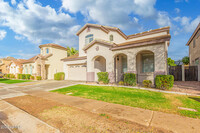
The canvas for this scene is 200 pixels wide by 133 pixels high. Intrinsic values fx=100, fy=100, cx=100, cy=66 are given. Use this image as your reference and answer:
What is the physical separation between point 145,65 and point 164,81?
15.2ft

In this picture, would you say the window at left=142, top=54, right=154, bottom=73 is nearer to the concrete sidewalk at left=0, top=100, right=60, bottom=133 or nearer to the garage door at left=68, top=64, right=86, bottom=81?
the garage door at left=68, top=64, right=86, bottom=81

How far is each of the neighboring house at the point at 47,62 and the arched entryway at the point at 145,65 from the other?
17818 millimetres

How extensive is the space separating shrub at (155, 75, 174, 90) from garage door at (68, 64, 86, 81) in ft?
36.5

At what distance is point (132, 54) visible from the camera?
10453 mm

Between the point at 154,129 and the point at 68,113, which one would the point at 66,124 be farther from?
the point at 154,129

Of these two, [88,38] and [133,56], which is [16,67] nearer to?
[88,38]

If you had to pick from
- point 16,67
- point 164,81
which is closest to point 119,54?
point 164,81

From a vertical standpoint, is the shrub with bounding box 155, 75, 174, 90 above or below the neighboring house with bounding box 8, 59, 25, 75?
below

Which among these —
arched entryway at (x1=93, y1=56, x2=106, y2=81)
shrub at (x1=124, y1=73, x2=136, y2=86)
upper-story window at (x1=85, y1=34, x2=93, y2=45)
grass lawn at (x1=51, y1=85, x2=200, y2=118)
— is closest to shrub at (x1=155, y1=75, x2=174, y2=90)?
grass lawn at (x1=51, y1=85, x2=200, y2=118)

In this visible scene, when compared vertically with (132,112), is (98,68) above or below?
above

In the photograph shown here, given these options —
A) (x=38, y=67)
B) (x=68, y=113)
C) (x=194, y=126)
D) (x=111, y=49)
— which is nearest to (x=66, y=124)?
(x=68, y=113)

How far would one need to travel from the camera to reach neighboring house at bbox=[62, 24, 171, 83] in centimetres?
912

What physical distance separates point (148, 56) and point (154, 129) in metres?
10.8

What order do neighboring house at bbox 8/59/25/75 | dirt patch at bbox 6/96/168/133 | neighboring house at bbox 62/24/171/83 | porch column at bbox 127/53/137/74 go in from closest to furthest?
dirt patch at bbox 6/96/168/133 → neighboring house at bbox 62/24/171/83 → porch column at bbox 127/53/137/74 → neighboring house at bbox 8/59/25/75
